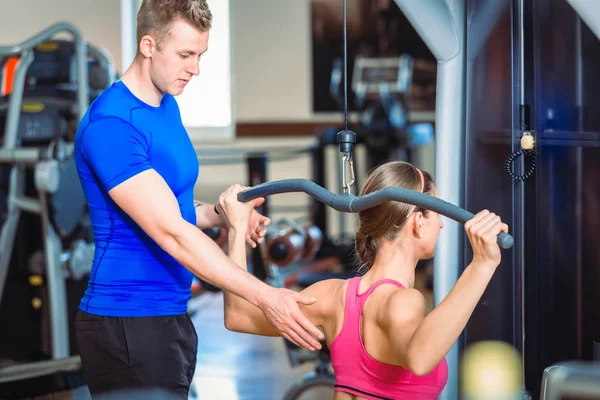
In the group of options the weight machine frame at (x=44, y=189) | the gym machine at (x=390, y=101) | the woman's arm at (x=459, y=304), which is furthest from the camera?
the gym machine at (x=390, y=101)

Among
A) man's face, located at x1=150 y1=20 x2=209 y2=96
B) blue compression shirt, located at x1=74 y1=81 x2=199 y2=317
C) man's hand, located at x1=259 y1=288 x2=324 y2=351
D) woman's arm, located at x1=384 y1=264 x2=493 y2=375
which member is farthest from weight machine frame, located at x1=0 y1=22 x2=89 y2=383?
woman's arm, located at x1=384 y1=264 x2=493 y2=375

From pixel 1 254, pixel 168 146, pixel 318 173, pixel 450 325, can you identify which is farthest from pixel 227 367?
pixel 450 325

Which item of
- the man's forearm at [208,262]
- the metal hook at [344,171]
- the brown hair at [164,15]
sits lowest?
the man's forearm at [208,262]

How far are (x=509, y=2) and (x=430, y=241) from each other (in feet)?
2.40

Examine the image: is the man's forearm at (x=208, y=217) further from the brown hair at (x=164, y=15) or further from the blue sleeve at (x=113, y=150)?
the brown hair at (x=164, y=15)

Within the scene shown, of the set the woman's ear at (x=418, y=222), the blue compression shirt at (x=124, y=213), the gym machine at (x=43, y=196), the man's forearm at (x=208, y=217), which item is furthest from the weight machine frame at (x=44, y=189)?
the woman's ear at (x=418, y=222)

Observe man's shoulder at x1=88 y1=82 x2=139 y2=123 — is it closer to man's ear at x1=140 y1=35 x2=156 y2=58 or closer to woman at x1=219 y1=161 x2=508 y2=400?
man's ear at x1=140 y1=35 x2=156 y2=58

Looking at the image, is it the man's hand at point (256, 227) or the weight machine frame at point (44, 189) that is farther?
the weight machine frame at point (44, 189)

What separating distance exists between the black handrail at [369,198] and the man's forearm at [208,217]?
18 cm

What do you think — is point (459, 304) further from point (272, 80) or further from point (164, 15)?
point (272, 80)

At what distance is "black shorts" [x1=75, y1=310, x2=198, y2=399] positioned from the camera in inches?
65.6

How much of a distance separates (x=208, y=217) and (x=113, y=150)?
394 mm

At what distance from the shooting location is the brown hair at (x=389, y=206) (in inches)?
61.4

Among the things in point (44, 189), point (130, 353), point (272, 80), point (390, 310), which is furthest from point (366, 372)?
point (272, 80)
